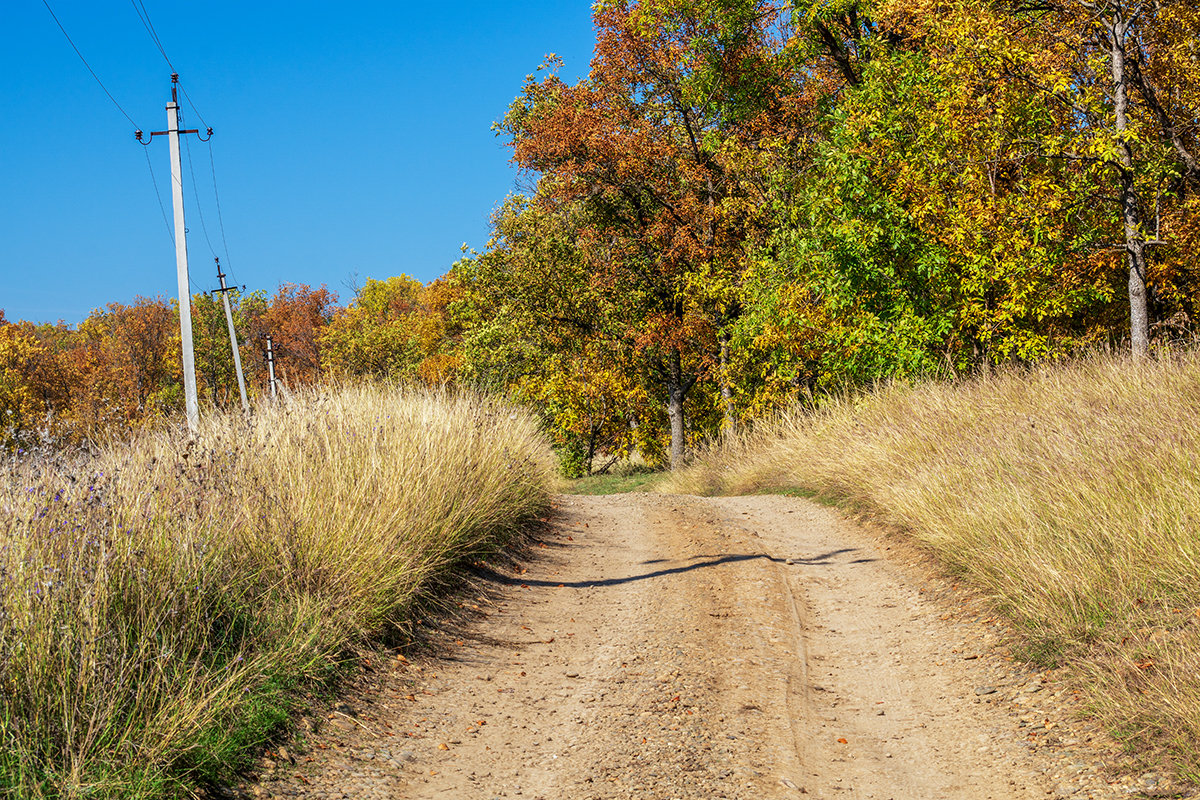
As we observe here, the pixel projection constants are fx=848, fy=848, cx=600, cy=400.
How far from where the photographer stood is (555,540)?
1112cm

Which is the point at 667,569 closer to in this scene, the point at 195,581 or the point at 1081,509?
the point at 1081,509

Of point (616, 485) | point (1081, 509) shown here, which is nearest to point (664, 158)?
point (616, 485)

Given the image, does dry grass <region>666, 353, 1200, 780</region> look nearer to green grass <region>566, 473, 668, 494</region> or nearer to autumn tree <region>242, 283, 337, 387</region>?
green grass <region>566, 473, 668, 494</region>

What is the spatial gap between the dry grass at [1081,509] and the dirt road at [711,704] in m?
0.34

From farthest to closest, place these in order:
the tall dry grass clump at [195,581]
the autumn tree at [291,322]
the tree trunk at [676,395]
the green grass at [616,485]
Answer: the autumn tree at [291,322] → the tree trunk at [676,395] → the green grass at [616,485] → the tall dry grass clump at [195,581]

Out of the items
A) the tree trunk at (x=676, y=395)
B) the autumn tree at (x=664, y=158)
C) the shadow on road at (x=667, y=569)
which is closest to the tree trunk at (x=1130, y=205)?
the shadow on road at (x=667, y=569)

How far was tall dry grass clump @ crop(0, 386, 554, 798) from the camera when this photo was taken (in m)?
3.79

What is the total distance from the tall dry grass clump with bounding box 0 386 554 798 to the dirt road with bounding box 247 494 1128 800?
0.49 metres

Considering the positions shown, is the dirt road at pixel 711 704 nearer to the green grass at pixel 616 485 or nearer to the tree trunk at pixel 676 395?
the green grass at pixel 616 485

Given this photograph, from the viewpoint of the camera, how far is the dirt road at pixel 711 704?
4.41m

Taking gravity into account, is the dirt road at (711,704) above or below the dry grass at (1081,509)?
below

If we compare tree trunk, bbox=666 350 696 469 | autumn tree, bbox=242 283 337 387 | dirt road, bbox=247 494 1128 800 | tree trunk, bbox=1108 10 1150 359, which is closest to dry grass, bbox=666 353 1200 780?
dirt road, bbox=247 494 1128 800

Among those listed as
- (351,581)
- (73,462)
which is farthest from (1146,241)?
(73,462)

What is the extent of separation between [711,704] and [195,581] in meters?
3.25
